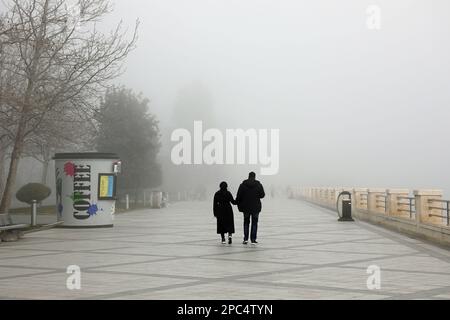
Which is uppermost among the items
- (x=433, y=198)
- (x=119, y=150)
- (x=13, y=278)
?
(x=119, y=150)

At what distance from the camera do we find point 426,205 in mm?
18422

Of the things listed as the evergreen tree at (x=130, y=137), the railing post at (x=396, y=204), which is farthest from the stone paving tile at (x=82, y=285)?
the evergreen tree at (x=130, y=137)

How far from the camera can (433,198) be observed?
18188mm

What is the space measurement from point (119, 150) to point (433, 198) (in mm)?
35149

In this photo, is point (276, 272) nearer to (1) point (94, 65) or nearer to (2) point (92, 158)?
(2) point (92, 158)

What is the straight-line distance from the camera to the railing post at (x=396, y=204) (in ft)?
76.5

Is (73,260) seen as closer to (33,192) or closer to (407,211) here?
(407,211)

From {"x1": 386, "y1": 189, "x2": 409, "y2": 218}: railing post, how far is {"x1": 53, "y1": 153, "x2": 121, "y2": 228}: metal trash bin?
10.3m

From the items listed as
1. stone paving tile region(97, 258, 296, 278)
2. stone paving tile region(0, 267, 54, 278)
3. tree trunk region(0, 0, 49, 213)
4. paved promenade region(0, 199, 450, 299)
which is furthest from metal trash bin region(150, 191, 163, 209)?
stone paving tile region(0, 267, 54, 278)

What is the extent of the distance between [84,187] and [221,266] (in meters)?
12.0

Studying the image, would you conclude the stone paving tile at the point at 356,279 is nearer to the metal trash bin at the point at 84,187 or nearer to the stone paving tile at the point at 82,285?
the stone paving tile at the point at 82,285

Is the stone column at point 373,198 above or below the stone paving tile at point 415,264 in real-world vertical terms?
above

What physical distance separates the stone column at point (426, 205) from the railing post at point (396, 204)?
4.30 metres
